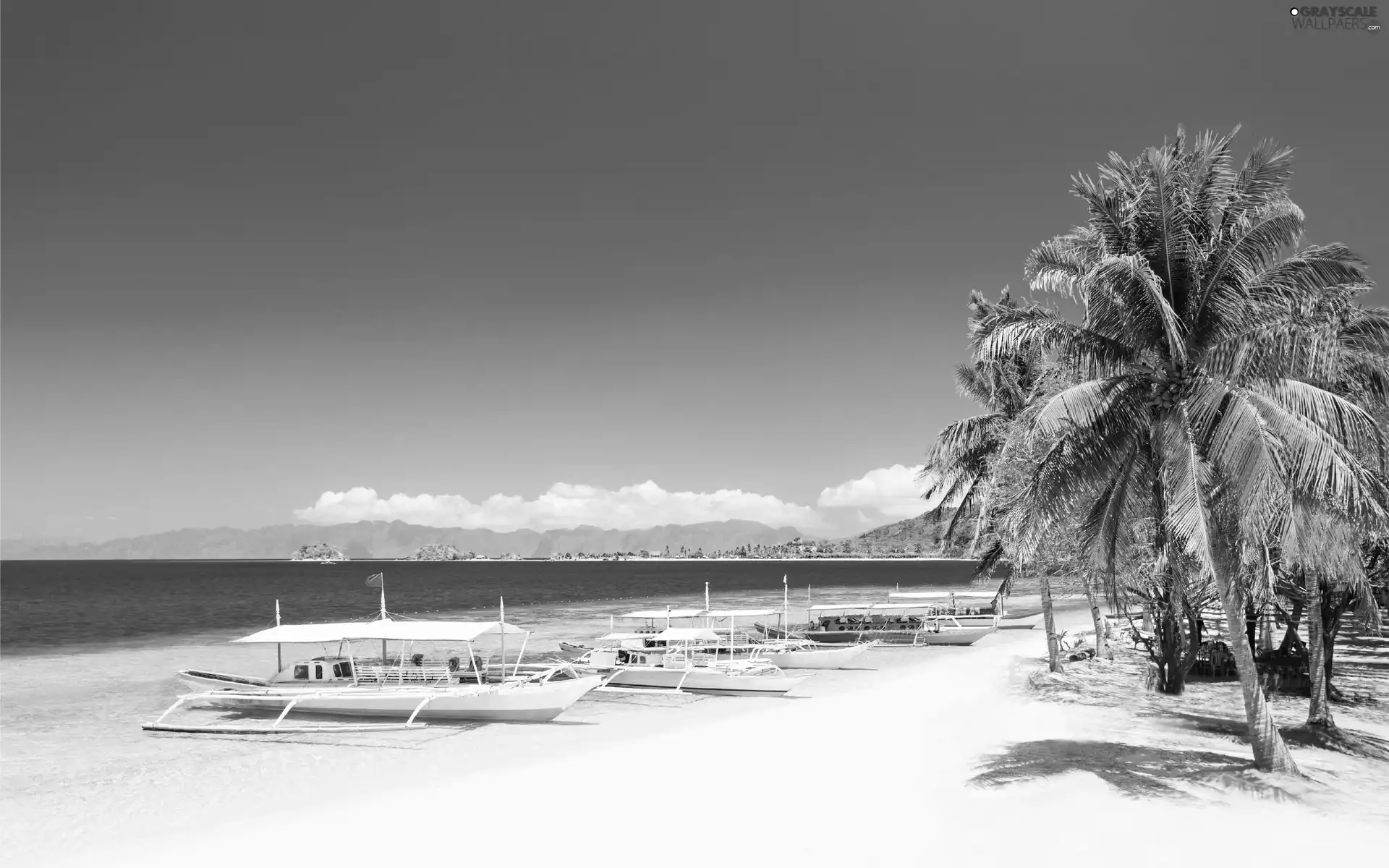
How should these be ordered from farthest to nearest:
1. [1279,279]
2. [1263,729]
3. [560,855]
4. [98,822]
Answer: [98,822] < [1263,729] < [1279,279] < [560,855]

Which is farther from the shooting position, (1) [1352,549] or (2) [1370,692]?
(2) [1370,692]

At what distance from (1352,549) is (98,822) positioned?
21667mm

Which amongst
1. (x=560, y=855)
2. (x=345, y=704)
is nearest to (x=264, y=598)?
(x=345, y=704)

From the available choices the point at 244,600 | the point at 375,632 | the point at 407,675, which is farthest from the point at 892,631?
the point at 244,600

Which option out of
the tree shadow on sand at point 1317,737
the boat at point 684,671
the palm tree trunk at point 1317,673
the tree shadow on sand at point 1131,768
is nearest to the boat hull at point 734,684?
the boat at point 684,671

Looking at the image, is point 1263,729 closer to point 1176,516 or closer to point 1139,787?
point 1139,787

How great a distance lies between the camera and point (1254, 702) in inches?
529

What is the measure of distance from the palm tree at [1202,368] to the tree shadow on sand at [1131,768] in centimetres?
86

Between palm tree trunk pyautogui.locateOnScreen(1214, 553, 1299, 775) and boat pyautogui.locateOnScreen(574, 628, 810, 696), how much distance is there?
47.5ft

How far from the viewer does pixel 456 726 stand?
21922 mm

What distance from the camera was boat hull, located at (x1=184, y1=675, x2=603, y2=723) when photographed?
21953 millimetres

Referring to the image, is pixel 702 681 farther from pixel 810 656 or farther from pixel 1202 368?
pixel 1202 368

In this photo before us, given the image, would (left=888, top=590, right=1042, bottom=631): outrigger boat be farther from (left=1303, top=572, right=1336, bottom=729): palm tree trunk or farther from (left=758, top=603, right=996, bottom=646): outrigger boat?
(left=1303, top=572, right=1336, bottom=729): palm tree trunk

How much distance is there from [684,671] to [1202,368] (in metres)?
18.7
